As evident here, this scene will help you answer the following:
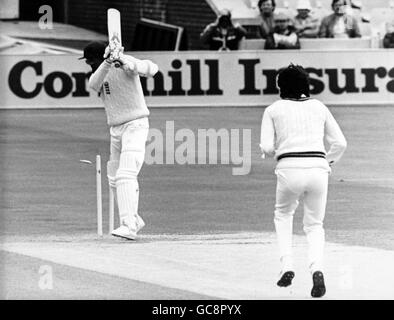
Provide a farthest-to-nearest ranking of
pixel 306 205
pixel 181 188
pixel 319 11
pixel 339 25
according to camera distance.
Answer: pixel 319 11, pixel 339 25, pixel 181 188, pixel 306 205

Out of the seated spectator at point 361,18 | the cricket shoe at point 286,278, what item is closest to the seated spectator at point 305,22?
the seated spectator at point 361,18

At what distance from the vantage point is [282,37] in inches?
1104

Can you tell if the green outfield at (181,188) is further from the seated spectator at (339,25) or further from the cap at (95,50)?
the seated spectator at (339,25)

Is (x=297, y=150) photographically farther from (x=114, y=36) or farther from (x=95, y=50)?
(x=95, y=50)

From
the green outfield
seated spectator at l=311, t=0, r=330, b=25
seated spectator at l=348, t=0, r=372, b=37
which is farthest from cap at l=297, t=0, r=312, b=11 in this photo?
the green outfield

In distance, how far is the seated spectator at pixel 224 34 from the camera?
28172 millimetres

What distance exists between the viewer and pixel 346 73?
27.4m

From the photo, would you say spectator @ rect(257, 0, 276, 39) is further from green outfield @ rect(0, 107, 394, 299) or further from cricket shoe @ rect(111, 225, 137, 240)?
cricket shoe @ rect(111, 225, 137, 240)

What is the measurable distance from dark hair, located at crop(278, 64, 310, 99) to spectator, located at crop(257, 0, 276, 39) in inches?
732

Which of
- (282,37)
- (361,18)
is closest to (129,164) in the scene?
(282,37)

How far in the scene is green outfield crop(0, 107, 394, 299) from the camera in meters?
13.8

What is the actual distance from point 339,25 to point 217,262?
706 inches
